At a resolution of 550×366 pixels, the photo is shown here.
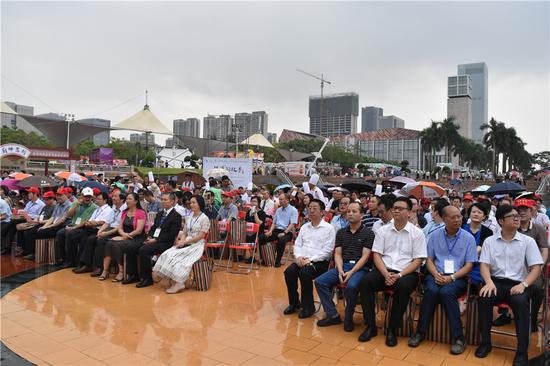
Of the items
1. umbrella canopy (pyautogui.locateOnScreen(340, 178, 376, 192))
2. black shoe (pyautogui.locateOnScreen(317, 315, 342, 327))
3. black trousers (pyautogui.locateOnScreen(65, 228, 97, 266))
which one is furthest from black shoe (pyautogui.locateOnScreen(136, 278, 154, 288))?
umbrella canopy (pyautogui.locateOnScreen(340, 178, 376, 192))

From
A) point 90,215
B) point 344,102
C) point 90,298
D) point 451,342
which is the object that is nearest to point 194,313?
point 90,298

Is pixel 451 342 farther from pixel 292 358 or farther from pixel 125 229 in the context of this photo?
pixel 125 229

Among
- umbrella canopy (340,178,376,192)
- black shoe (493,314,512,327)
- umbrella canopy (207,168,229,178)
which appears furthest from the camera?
umbrella canopy (207,168,229,178)

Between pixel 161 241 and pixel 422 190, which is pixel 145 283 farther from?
pixel 422 190

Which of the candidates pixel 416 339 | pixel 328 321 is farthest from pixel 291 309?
pixel 416 339

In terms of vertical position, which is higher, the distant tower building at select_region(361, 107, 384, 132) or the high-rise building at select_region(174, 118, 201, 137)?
the distant tower building at select_region(361, 107, 384, 132)

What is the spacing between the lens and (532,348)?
13.5 ft

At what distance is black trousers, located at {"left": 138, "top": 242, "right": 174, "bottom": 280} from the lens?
20.6 feet

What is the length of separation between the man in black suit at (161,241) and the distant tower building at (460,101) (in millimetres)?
147794

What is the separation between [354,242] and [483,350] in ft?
5.35

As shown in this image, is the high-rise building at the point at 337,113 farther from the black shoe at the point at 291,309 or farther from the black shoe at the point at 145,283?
the black shoe at the point at 291,309

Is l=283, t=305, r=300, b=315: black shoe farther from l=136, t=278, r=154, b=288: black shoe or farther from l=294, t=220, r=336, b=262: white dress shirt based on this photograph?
l=136, t=278, r=154, b=288: black shoe

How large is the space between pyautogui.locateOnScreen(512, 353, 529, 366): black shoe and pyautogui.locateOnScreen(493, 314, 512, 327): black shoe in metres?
1.13

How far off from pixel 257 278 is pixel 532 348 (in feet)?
13.1
